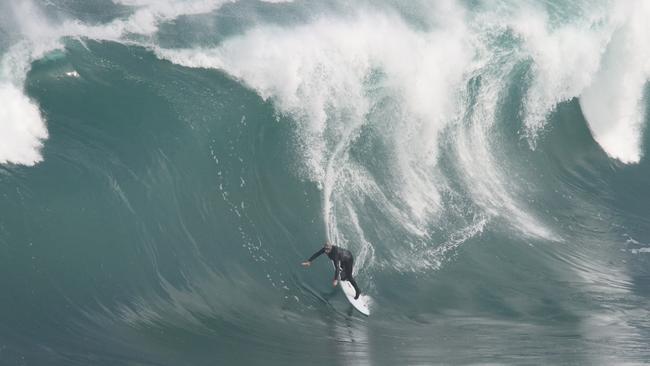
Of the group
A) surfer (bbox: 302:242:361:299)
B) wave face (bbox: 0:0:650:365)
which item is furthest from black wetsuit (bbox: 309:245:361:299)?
wave face (bbox: 0:0:650:365)

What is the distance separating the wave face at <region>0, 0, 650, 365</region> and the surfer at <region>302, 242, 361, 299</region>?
446 millimetres

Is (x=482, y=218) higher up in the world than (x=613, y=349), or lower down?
higher up

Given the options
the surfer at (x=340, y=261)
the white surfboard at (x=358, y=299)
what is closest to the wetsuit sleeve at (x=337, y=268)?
the surfer at (x=340, y=261)

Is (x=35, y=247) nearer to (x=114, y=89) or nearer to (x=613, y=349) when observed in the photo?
(x=114, y=89)

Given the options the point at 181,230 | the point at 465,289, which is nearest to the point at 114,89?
the point at 181,230

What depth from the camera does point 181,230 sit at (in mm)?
13039

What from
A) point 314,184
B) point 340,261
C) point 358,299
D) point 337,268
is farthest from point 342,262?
point 314,184

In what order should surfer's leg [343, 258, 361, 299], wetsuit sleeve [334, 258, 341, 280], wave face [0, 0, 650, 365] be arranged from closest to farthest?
wave face [0, 0, 650, 365] → wetsuit sleeve [334, 258, 341, 280] → surfer's leg [343, 258, 361, 299]

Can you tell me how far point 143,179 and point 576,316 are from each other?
8025 mm

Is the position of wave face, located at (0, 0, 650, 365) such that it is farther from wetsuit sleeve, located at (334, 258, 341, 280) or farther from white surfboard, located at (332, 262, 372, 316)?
wetsuit sleeve, located at (334, 258, 341, 280)

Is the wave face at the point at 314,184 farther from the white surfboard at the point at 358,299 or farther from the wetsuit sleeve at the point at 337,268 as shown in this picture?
the wetsuit sleeve at the point at 337,268

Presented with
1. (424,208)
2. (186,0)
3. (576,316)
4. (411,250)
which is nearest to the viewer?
(576,316)

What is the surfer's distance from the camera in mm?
12336

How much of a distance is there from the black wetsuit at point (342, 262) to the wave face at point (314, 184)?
0.45 meters
